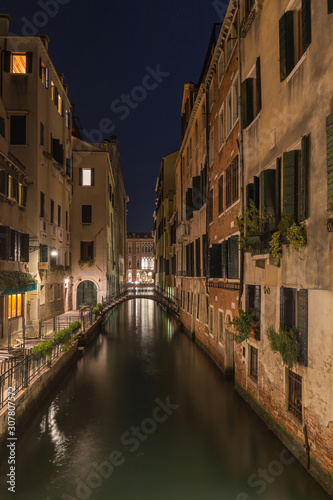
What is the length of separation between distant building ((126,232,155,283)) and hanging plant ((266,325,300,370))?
117 m

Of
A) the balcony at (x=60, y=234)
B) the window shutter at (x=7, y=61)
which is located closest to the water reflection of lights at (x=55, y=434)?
the balcony at (x=60, y=234)

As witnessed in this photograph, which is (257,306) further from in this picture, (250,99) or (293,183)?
(250,99)

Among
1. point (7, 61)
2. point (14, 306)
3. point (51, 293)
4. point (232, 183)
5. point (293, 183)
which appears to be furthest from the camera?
point (51, 293)

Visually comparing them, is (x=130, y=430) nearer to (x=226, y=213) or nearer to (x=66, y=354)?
(x=66, y=354)

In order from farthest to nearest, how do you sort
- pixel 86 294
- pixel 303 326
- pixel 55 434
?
pixel 86 294, pixel 55 434, pixel 303 326

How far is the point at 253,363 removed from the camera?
11930mm

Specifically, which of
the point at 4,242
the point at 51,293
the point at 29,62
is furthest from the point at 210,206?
the point at 29,62

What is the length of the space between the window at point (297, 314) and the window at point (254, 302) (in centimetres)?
189

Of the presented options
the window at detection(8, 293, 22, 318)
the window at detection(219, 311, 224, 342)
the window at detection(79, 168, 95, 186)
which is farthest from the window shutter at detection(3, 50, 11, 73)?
the window at detection(219, 311, 224, 342)

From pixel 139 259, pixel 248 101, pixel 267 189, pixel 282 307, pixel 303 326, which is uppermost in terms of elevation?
pixel 248 101

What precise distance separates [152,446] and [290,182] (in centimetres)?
719

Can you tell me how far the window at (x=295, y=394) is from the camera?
27.6 ft

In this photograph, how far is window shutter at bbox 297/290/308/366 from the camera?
7887 millimetres

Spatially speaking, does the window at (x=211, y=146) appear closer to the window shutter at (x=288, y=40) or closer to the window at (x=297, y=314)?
the window shutter at (x=288, y=40)
